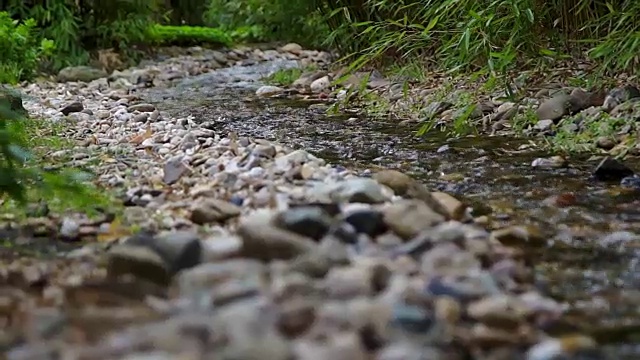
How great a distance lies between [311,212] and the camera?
5.08 feet

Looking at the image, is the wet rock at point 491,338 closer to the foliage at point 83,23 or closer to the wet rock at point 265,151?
the wet rock at point 265,151

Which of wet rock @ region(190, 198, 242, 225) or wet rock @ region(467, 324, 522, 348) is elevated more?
wet rock @ region(467, 324, 522, 348)

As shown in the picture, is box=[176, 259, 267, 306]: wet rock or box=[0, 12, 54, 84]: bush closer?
box=[176, 259, 267, 306]: wet rock

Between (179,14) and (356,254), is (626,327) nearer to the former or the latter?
(356,254)

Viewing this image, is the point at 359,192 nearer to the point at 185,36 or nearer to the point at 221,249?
the point at 221,249

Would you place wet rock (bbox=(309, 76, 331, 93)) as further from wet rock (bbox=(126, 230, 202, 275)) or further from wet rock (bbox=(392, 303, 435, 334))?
wet rock (bbox=(392, 303, 435, 334))

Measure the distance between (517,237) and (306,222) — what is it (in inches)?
18.9

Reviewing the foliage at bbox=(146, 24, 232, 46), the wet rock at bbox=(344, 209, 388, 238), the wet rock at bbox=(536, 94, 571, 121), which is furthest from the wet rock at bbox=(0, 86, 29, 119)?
the foliage at bbox=(146, 24, 232, 46)

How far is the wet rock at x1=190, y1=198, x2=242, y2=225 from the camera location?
1.73 metres

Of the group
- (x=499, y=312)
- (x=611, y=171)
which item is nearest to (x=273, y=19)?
(x=611, y=171)

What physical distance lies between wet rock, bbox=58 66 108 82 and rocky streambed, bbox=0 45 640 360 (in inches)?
→ 155

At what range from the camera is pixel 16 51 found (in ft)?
18.0

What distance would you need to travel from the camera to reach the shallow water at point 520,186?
135cm

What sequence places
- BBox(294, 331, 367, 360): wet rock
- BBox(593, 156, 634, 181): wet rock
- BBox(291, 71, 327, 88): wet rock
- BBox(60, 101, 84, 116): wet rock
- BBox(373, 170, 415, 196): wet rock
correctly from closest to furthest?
BBox(294, 331, 367, 360): wet rock, BBox(373, 170, 415, 196): wet rock, BBox(593, 156, 634, 181): wet rock, BBox(60, 101, 84, 116): wet rock, BBox(291, 71, 327, 88): wet rock
